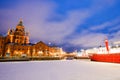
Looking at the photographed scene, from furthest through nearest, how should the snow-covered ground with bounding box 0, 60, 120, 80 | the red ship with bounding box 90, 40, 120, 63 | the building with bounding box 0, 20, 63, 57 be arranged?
the building with bounding box 0, 20, 63, 57 < the red ship with bounding box 90, 40, 120, 63 < the snow-covered ground with bounding box 0, 60, 120, 80

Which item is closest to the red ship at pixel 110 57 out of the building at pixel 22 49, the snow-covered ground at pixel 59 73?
the snow-covered ground at pixel 59 73

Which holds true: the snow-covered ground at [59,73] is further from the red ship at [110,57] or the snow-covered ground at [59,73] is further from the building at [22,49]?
the building at [22,49]

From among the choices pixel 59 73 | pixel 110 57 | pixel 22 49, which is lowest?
pixel 59 73

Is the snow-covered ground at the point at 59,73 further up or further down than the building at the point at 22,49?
further down

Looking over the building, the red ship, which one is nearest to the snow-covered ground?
the red ship

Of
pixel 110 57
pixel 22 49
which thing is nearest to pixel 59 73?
pixel 110 57

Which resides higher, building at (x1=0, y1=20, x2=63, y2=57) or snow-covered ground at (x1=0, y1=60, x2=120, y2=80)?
building at (x1=0, y1=20, x2=63, y2=57)

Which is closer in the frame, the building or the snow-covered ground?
the snow-covered ground

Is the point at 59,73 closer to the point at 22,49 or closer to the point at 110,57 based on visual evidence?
the point at 110,57

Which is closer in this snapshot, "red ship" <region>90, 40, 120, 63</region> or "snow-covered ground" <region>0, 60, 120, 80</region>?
"snow-covered ground" <region>0, 60, 120, 80</region>

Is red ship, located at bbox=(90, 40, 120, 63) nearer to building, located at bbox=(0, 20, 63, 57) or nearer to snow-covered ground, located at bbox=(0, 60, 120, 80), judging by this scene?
snow-covered ground, located at bbox=(0, 60, 120, 80)

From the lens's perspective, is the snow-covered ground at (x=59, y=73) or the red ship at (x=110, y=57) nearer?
the snow-covered ground at (x=59, y=73)

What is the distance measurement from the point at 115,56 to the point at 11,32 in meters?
98.9

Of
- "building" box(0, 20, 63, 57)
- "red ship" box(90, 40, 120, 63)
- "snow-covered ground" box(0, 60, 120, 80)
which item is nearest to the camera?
"snow-covered ground" box(0, 60, 120, 80)
